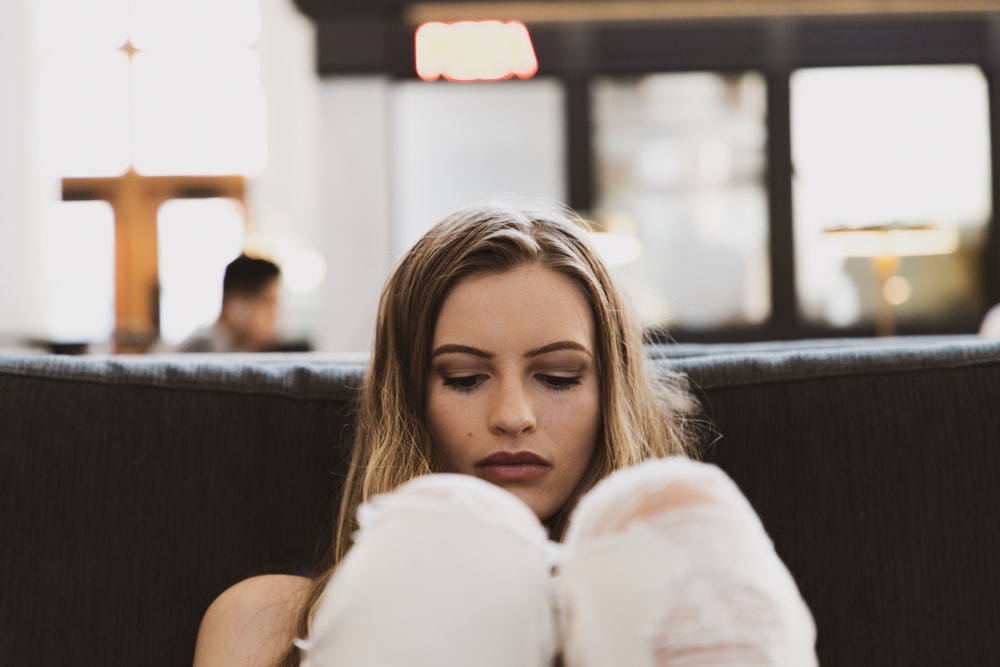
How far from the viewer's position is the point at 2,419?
112 cm

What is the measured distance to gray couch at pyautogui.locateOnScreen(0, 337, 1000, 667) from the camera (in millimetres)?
1081

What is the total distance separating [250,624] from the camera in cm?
99

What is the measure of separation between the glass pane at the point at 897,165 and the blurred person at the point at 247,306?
3.04 metres

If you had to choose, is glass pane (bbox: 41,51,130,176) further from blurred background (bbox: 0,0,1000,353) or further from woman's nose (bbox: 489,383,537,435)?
woman's nose (bbox: 489,383,537,435)

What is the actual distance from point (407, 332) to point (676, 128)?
15.8 feet

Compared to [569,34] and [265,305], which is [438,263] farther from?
[569,34]

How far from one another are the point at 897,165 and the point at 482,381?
519 cm

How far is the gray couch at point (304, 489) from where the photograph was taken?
1.08 meters

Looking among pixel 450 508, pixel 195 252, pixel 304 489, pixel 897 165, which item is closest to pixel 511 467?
pixel 304 489

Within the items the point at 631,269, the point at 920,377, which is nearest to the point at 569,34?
the point at 631,269

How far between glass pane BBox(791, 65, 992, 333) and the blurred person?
3038 mm

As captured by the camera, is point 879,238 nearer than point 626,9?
Yes

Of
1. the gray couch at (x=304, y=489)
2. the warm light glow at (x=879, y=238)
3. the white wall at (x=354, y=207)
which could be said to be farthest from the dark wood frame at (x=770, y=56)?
the gray couch at (x=304, y=489)

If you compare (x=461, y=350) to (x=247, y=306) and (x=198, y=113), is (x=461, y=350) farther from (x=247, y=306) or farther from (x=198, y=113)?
(x=198, y=113)
